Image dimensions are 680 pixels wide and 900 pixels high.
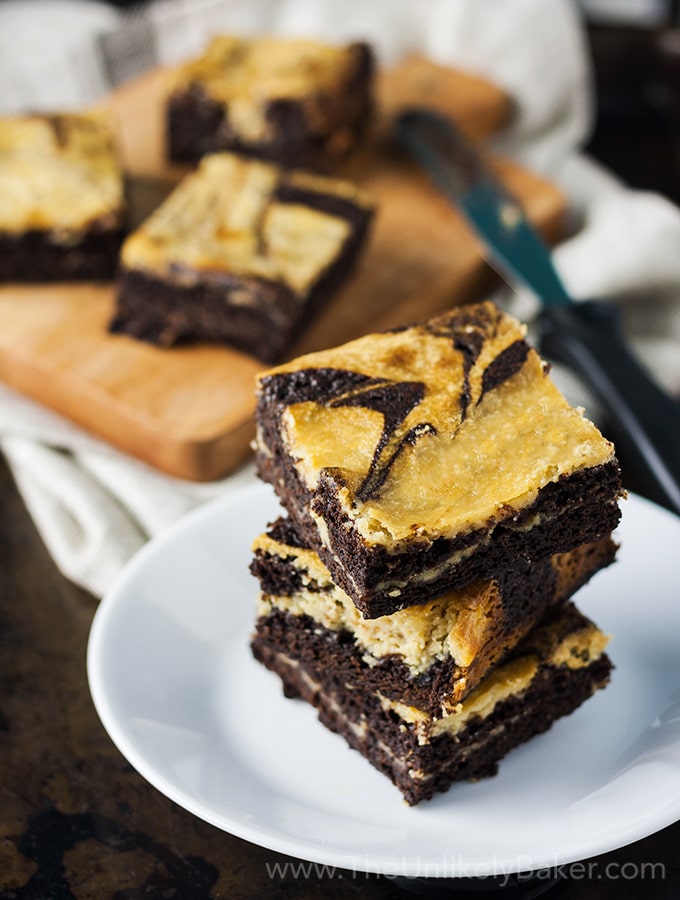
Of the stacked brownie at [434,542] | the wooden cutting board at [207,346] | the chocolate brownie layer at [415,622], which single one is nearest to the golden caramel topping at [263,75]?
the wooden cutting board at [207,346]

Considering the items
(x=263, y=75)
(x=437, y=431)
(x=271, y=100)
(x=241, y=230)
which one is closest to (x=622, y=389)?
(x=437, y=431)

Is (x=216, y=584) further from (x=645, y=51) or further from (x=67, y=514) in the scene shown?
(x=645, y=51)

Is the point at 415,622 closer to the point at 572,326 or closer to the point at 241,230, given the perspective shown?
the point at 572,326

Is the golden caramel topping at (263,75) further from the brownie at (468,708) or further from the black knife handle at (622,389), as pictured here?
the brownie at (468,708)

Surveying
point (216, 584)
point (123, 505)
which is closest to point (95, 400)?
point (123, 505)

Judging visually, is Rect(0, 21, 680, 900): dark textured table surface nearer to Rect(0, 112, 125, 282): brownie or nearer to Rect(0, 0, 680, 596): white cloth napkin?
Rect(0, 0, 680, 596): white cloth napkin

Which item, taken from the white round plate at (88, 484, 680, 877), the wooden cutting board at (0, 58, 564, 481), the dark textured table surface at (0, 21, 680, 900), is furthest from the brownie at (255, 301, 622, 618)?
the wooden cutting board at (0, 58, 564, 481)
